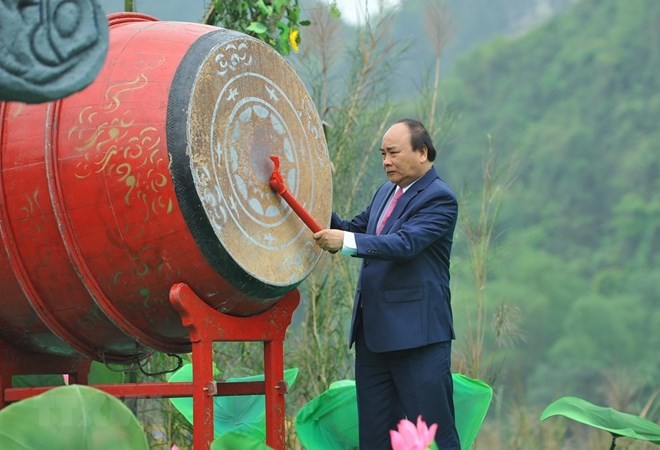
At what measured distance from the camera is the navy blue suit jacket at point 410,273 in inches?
164

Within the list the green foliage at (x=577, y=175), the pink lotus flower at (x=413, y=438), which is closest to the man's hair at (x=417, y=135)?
the pink lotus flower at (x=413, y=438)

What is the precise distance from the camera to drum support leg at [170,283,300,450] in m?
3.82

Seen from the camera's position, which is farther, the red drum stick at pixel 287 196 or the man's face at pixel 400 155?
the man's face at pixel 400 155

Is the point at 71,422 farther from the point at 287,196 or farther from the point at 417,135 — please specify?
the point at 417,135

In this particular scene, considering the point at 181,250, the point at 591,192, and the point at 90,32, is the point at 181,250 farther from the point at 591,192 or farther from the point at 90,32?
the point at 591,192

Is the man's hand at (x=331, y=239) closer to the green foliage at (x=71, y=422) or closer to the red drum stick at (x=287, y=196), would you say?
the red drum stick at (x=287, y=196)

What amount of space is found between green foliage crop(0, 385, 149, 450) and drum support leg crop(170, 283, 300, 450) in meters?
1.19

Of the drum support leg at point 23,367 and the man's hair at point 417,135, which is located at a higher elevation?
the man's hair at point 417,135

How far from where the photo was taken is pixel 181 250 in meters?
3.74

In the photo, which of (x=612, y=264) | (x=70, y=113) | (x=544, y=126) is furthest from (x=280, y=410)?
(x=544, y=126)

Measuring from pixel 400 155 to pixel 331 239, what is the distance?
427 mm

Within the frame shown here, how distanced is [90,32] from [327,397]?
2502mm

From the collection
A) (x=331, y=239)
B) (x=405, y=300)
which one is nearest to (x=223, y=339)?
(x=331, y=239)

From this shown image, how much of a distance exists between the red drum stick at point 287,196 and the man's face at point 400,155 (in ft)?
1.27
